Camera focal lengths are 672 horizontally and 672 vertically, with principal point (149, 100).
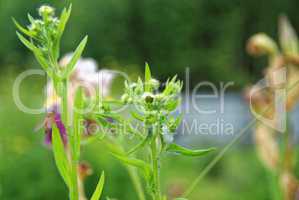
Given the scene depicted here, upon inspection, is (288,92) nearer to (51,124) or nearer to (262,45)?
(262,45)

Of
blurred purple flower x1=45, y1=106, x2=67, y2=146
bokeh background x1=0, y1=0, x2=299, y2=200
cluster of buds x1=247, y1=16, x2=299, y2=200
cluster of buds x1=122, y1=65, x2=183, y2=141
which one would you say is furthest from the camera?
bokeh background x1=0, y1=0, x2=299, y2=200

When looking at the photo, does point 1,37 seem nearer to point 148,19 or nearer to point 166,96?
point 148,19

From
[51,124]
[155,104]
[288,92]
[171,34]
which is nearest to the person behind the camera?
[155,104]

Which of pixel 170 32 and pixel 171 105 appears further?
pixel 170 32

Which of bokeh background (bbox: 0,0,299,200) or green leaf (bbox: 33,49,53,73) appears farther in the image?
bokeh background (bbox: 0,0,299,200)

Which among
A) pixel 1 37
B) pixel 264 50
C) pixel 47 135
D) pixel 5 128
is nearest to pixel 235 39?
pixel 1 37

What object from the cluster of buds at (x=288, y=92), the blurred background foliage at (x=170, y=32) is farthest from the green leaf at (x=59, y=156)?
the blurred background foliage at (x=170, y=32)

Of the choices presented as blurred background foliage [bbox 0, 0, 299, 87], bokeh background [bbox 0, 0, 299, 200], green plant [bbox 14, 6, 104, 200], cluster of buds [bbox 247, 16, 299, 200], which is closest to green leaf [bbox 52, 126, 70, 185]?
green plant [bbox 14, 6, 104, 200]

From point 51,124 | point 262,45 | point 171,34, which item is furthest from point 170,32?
point 51,124

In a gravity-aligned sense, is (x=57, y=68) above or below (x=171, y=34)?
below

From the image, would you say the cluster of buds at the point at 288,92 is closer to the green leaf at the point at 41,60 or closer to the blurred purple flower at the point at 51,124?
the blurred purple flower at the point at 51,124

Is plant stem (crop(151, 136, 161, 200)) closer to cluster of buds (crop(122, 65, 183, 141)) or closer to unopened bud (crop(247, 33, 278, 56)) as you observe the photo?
cluster of buds (crop(122, 65, 183, 141))
